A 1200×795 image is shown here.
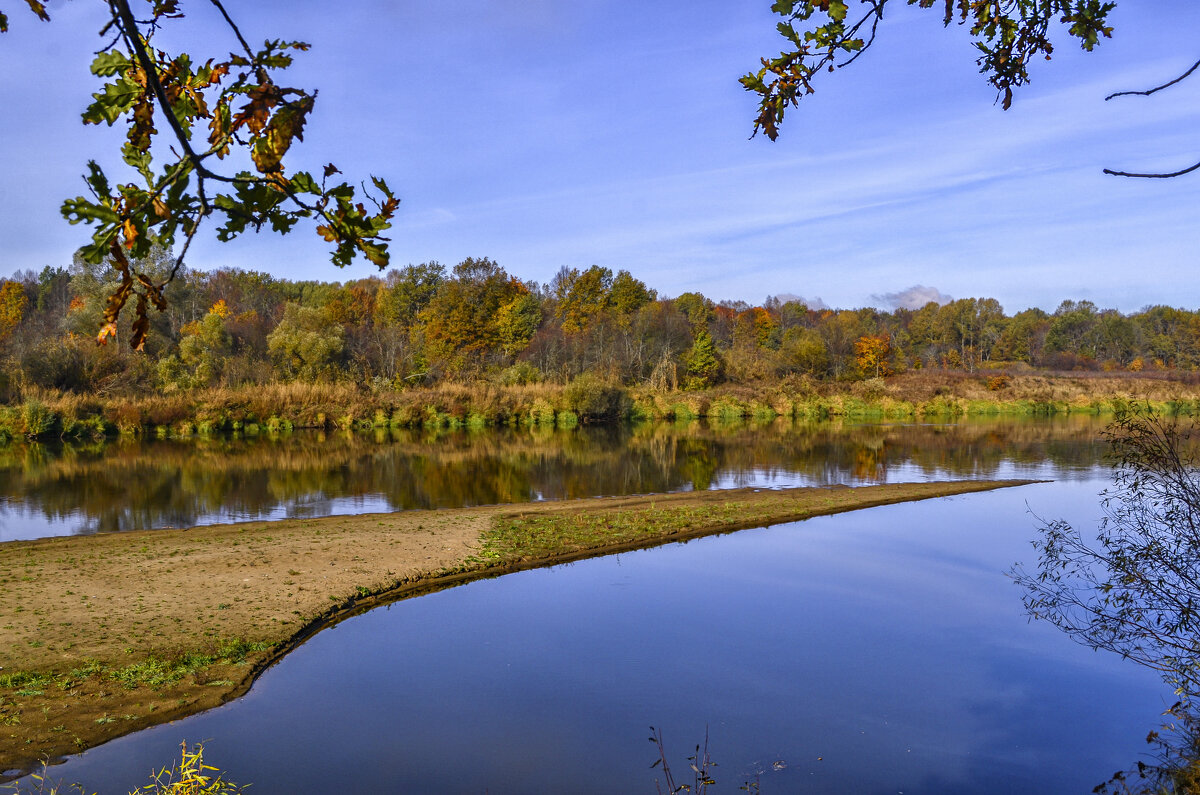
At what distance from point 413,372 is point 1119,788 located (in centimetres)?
4249

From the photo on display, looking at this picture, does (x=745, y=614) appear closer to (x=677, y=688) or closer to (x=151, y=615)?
(x=677, y=688)

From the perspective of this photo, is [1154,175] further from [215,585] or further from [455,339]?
[455,339]

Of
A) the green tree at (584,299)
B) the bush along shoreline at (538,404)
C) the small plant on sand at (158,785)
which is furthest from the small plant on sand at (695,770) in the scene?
the green tree at (584,299)

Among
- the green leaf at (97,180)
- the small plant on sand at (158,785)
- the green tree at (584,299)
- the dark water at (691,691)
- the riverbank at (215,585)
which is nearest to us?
the green leaf at (97,180)

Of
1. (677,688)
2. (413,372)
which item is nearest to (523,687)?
(677,688)

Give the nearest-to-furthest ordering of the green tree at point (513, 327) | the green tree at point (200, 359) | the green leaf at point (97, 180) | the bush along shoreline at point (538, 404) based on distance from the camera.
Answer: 1. the green leaf at point (97, 180)
2. the bush along shoreline at point (538, 404)
3. the green tree at point (200, 359)
4. the green tree at point (513, 327)

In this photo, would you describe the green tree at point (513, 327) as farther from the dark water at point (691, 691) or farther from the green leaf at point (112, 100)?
the green leaf at point (112, 100)

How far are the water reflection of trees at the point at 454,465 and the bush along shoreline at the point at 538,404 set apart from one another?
8.47ft

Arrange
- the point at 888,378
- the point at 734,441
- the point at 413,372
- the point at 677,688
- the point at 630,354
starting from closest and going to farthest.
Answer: the point at 677,688
the point at 734,441
the point at 413,372
the point at 630,354
the point at 888,378

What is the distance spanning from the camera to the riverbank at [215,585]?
22.5 ft

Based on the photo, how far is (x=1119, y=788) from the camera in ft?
20.1

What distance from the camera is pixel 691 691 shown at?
25.1ft

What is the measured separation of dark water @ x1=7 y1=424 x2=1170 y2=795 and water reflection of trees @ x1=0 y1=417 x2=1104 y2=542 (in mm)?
7564

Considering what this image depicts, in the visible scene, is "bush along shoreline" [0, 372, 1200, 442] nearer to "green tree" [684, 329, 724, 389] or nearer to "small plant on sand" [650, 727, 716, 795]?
"green tree" [684, 329, 724, 389]
